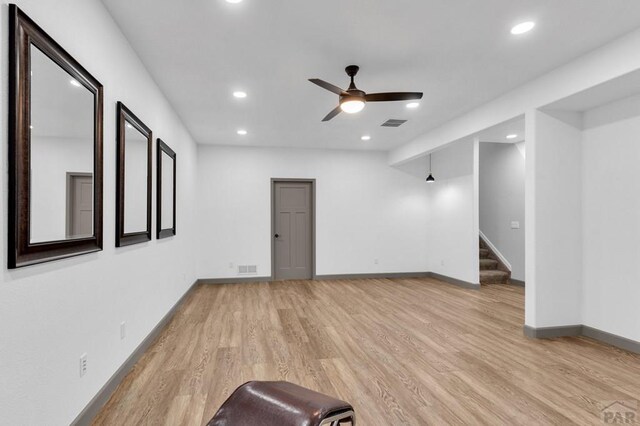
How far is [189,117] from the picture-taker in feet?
16.7

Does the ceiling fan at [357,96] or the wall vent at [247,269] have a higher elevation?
the ceiling fan at [357,96]

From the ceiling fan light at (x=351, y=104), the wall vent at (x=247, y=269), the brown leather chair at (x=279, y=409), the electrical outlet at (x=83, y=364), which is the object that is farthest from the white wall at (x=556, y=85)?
the electrical outlet at (x=83, y=364)

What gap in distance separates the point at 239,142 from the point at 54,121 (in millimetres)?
5097

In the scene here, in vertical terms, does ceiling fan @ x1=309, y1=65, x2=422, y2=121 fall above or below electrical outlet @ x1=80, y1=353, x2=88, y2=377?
above

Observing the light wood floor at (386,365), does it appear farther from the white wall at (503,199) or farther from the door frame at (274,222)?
the white wall at (503,199)

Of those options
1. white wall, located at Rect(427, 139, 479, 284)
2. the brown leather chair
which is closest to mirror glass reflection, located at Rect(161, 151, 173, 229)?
the brown leather chair

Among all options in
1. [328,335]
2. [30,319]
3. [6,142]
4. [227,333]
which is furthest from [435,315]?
[6,142]

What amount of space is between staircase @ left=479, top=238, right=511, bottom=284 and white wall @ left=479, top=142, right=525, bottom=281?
0.17 meters

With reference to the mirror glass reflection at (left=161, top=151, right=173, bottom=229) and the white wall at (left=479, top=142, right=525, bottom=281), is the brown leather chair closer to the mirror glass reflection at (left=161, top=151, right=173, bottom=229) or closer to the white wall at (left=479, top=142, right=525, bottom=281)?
the mirror glass reflection at (left=161, top=151, right=173, bottom=229)

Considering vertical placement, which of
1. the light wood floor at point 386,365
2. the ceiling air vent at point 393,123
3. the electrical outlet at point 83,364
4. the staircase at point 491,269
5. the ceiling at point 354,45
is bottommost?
the light wood floor at point 386,365

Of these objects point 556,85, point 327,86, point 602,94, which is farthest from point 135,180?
point 602,94

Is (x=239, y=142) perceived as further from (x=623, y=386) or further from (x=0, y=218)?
(x=623, y=386)

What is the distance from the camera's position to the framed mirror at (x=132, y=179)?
2625mm

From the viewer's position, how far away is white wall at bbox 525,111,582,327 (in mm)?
3738
